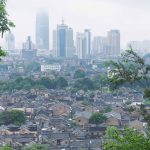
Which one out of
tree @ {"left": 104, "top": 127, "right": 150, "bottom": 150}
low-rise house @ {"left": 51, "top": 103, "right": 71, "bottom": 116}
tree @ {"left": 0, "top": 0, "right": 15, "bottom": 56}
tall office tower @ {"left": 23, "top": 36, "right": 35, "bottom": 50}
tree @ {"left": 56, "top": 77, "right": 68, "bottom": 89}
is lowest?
low-rise house @ {"left": 51, "top": 103, "right": 71, "bottom": 116}

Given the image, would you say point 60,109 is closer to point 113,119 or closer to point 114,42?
point 113,119

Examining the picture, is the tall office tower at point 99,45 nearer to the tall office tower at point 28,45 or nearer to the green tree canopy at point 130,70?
the tall office tower at point 28,45

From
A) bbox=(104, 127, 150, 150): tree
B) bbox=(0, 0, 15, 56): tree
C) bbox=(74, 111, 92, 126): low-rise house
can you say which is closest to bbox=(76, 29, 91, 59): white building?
bbox=(74, 111, 92, 126): low-rise house

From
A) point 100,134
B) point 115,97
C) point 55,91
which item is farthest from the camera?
point 55,91

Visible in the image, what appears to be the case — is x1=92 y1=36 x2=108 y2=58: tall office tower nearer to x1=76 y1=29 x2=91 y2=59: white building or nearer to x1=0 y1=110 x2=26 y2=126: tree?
x1=76 y1=29 x2=91 y2=59: white building

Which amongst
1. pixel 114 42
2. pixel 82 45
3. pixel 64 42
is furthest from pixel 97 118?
pixel 114 42

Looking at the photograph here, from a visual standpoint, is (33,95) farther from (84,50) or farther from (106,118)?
(84,50)

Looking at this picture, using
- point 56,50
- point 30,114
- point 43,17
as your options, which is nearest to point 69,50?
point 56,50
